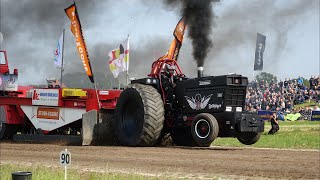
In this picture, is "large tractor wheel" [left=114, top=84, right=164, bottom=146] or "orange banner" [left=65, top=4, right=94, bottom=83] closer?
"large tractor wheel" [left=114, top=84, right=164, bottom=146]

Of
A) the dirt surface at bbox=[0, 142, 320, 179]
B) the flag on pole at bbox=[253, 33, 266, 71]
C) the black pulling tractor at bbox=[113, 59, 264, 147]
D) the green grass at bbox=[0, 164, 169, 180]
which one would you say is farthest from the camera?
the flag on pole at bbox=[253, 33, 266, 71]

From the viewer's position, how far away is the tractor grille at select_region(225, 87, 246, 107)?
1284 cm

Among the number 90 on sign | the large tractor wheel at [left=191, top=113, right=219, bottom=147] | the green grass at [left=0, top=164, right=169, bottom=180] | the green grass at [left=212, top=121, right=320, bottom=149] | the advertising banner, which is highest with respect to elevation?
the advertising banner

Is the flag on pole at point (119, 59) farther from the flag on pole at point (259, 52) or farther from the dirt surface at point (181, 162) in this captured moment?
the dirt surface at point (181, 162)

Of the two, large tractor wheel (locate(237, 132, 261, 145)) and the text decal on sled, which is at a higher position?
the text decal on sled

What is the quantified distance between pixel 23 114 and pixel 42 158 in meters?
6.26

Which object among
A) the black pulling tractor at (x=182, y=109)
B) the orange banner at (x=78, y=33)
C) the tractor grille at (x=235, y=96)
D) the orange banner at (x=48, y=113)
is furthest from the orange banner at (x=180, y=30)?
the orange banner at (x=48, y=113)

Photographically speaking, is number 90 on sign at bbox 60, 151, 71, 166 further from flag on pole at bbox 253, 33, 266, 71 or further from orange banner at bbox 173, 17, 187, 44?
flag on pole at bbox 253, 33, 266, 71

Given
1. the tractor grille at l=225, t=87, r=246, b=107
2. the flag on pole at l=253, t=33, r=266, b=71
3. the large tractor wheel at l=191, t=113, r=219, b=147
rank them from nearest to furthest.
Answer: the large tractor wheel at l=191, t=113, r=219, b=147 → the tractor grille at l=225, t=87, r=246, b=107 → the flag on pole at l=253, t=33, r=266, b=71

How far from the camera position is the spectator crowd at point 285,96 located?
41250 millimetres

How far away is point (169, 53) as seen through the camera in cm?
2072

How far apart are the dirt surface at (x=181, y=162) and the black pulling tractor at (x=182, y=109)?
932mm

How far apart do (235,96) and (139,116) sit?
2.55m

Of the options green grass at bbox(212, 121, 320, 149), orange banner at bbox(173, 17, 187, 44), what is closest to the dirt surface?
green grass at bbox(212, 121, 320, 149)
